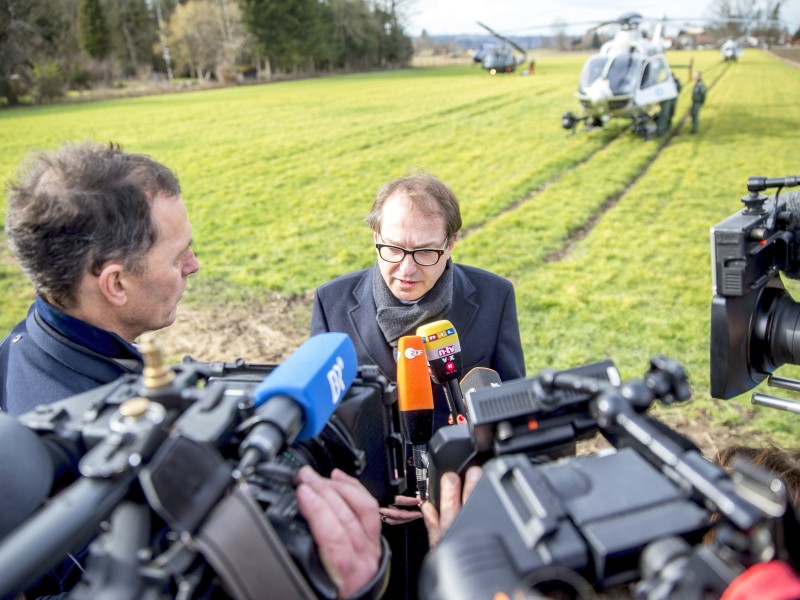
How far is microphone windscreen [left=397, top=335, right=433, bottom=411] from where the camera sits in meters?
1.89

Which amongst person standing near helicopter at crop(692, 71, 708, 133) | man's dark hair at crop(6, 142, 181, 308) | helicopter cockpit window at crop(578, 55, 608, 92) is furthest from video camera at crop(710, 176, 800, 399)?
→ person standing near helicopter at crop(692, 71, 708, 133)

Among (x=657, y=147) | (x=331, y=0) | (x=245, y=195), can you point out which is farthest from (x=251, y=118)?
(x=331, y=0)

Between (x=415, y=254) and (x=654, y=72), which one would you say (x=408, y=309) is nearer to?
(x=415, y=254)

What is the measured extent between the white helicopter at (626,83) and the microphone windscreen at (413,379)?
15.7 metres

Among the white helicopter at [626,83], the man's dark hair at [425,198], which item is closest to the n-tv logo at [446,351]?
the man's dark hair at [425,198]

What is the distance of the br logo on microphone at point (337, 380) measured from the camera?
131cm

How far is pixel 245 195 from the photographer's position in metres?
11.4

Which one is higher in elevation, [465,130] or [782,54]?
[782,54]

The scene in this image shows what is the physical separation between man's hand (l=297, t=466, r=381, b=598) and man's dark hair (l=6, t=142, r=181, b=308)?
1.14 meters

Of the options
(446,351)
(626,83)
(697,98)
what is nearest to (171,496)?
(446,351)

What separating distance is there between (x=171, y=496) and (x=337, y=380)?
1.58 feet

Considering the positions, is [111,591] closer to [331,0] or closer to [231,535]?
[231,535]

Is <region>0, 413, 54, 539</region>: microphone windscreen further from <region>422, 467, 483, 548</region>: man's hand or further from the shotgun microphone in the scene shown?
the shotgun microphone

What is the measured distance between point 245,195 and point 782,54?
189ft
